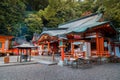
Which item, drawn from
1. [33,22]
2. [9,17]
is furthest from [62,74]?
[33,22]

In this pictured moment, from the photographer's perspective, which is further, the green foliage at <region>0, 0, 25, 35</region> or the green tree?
the green tree

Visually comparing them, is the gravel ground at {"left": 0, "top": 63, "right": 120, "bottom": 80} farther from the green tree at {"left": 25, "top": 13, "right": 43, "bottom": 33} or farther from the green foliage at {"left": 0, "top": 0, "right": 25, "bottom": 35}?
the green tree at {"left": 25, "top": 13, "right": 43, "bottom": 33}

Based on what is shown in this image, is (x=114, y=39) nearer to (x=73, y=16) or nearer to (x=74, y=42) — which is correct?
(x=74, y=42)

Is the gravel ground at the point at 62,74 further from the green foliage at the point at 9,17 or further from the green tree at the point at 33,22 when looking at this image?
the green tree at the point at 33,22

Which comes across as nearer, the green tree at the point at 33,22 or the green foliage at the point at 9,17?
the green foliage at the point at 9,17

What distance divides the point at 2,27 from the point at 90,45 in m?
17.9

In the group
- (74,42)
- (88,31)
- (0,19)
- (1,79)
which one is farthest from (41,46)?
(1,79)

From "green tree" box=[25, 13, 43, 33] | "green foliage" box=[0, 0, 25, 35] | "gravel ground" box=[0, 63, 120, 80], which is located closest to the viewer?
"gravel ground" box=[0, 63, 120, 80]

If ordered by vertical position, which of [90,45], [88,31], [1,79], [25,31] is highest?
[25,31]

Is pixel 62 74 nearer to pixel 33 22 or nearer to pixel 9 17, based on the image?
pixel 9 17

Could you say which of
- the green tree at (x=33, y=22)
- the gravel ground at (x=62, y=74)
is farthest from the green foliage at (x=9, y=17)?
the gravel ground at (x=62, y=74)

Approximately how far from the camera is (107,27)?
561 inches

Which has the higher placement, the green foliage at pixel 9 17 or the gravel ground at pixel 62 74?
the green foliage at pixel 9 17

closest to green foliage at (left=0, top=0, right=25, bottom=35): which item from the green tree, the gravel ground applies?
the green tree
